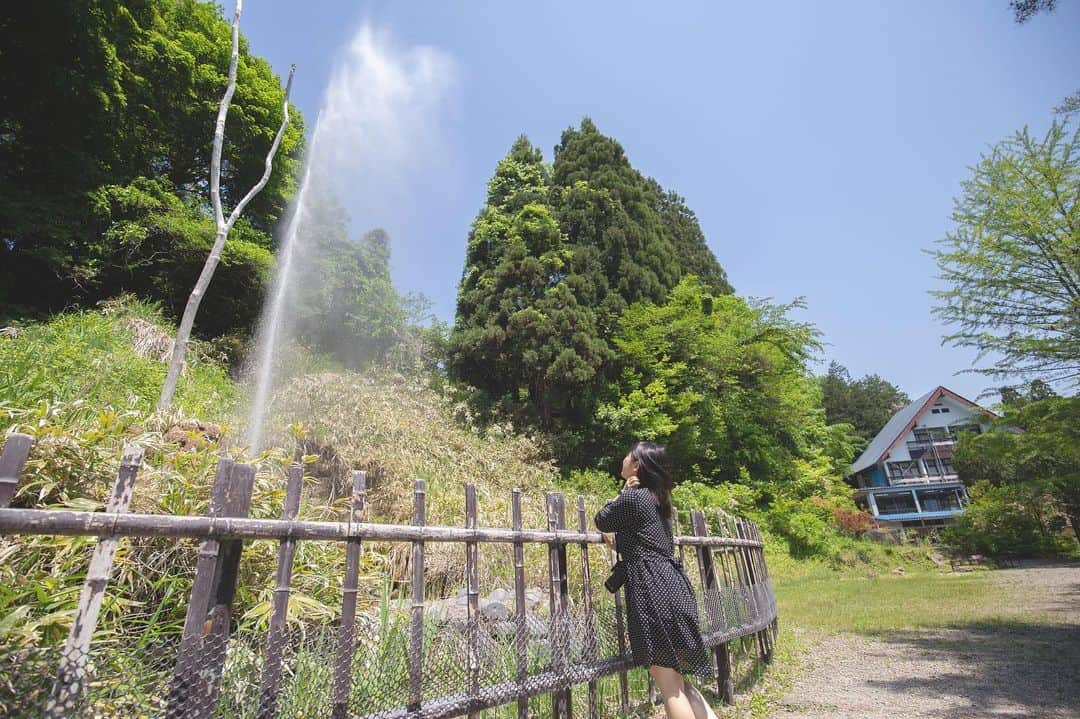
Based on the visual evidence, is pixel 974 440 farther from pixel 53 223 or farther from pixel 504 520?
pixel 53 223

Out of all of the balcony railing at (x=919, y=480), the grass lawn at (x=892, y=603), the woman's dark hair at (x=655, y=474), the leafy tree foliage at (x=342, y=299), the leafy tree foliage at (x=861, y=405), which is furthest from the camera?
the leafy tree foliage at (x=861, y=405)

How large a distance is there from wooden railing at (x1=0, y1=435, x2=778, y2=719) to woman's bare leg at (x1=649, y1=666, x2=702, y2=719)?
1.72 ft

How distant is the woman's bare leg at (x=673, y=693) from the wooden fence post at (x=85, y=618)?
2331 millimetres

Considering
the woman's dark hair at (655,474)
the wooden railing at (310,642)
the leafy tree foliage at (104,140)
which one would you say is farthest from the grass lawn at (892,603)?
the leafy tree foliage at (104,140)

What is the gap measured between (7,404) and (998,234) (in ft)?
41.4

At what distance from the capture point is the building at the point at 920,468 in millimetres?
31422

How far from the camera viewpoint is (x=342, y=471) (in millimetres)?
7336

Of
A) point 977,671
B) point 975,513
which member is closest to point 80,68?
point 977,671

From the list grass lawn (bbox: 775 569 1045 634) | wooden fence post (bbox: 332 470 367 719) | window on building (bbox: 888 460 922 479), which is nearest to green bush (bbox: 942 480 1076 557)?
grass lawn (bbox: 775 569 1045 634)

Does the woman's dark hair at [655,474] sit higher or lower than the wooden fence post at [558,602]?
higher

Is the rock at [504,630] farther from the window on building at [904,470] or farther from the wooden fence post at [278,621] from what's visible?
the window on building at [904,470]

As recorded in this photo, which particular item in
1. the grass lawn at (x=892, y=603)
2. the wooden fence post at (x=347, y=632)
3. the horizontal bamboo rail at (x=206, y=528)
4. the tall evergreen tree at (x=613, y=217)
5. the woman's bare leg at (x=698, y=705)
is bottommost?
Answer: the grass lawn at (x=892, y=603)

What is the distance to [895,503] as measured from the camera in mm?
32438

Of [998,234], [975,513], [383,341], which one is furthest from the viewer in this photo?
[975,513]
